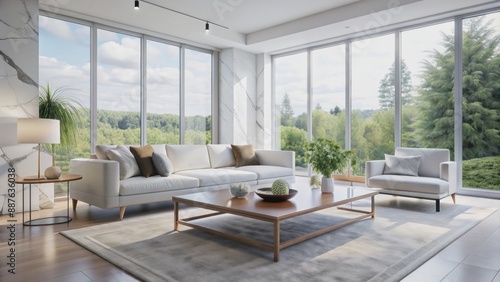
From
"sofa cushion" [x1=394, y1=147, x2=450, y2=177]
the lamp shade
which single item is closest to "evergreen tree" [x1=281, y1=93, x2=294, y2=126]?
"sofa cushion" [x1=394, y1=147, x2=450, y2=177]

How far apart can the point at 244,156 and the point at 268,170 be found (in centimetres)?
54

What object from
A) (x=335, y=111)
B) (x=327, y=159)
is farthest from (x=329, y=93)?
(x=327, y=159)

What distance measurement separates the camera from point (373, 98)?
607 cm

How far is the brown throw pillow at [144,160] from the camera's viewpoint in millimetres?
4186

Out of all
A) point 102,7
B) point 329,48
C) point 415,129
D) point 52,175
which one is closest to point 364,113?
point 415,129

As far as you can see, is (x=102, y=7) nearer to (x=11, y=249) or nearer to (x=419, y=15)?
(x=11, y=249)

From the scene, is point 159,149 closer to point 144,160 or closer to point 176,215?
point 144,160

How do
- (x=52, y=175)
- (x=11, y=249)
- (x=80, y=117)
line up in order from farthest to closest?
(x=80, y=117) → (x=52, y=175) → (x=11, y=249)

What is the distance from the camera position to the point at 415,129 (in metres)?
5.57

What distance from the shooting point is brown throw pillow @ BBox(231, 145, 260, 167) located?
5.54 meters

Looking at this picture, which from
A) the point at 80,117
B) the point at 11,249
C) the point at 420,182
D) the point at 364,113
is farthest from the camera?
the point at 364,113

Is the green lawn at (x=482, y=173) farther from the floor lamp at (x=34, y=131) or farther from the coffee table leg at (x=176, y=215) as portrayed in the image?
the floor lamp at (x=34, y=131)

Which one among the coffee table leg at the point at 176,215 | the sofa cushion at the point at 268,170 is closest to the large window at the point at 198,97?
the sofa cushion at the point at 268,170

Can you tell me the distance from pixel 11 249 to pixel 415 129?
547 centimetres
